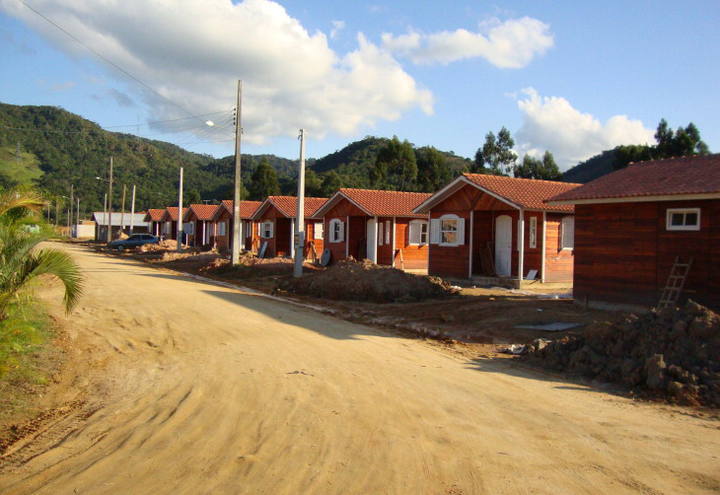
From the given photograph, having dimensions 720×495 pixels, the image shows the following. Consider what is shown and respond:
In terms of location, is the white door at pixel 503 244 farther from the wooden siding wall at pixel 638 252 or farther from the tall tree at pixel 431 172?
the tall tree at pixel 431 172

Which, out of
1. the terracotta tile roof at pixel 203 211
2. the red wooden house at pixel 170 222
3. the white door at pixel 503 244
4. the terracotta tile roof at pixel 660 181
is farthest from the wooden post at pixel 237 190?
the red wooden house at pixel 170 222

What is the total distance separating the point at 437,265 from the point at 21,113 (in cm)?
9668

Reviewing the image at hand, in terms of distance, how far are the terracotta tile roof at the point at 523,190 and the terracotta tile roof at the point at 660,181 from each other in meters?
3.95

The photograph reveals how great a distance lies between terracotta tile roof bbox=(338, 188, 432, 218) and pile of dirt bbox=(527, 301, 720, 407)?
1761cm

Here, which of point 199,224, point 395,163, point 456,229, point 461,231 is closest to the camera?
point 461,231

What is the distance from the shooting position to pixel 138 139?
11606 centimetres

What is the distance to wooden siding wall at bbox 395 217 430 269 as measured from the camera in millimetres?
28531

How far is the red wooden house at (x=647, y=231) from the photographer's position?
12922 mm

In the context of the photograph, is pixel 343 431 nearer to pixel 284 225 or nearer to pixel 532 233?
pixel 532 233

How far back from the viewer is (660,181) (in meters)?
14.3

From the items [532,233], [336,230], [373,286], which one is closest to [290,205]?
[336,230]

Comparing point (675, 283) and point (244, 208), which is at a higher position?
point (244, 208)

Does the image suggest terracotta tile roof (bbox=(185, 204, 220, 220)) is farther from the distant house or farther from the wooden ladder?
the wooden ladder

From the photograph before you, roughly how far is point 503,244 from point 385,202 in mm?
8203
